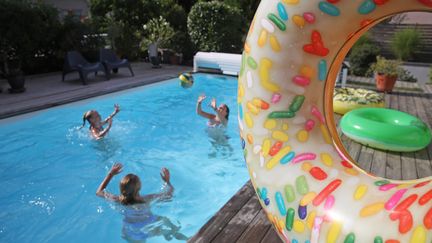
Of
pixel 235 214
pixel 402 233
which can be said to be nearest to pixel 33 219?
pixel 235 214

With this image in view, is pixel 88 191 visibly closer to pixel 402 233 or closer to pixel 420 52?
pixel 402 233

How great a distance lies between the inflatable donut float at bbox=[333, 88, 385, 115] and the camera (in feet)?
20.6

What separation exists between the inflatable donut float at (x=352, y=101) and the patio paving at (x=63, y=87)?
5.45m

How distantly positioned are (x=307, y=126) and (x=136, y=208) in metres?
2.59

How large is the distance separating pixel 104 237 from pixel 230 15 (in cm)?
1079

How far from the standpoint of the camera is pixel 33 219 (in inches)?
165

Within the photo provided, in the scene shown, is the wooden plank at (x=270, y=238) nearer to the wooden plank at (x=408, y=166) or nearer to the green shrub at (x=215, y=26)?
the wooden plank at (x=408, y=166)

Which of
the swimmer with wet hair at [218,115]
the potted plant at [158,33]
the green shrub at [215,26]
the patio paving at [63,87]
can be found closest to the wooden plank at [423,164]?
the swimmer with wet hair at [218,115]

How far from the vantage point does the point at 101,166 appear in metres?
5.53

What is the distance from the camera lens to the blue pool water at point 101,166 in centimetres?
417

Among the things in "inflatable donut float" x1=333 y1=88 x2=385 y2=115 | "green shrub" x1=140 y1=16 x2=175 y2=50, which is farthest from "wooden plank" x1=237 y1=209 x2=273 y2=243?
"green shrub" x1=140 y1=16 x2=175 y2=50

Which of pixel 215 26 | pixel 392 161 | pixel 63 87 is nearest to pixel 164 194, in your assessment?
pixel 392 161

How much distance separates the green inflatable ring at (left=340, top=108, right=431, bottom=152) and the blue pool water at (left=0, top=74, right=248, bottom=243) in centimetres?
169

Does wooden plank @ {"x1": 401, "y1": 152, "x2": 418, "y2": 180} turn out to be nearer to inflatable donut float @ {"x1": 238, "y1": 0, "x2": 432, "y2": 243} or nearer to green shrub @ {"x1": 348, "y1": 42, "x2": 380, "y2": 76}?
inflatable donut float @ {"x1": 238, "y1": 0, "x2": 432, "y2": 243}
